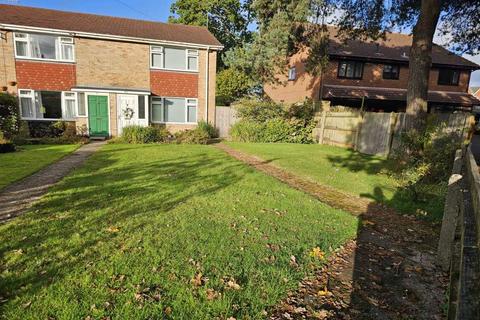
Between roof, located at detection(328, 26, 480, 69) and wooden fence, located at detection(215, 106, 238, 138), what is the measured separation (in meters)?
10.5

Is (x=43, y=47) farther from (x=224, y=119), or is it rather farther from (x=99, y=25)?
(x=224, y=119)

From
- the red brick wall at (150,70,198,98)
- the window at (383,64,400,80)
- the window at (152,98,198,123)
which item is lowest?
the window at (152,98,198,123)

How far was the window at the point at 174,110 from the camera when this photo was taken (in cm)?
2016

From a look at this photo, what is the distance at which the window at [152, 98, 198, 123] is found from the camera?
20.2 meters

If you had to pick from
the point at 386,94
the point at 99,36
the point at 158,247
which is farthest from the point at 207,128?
the point at 386,94

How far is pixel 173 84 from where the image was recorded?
20125mm

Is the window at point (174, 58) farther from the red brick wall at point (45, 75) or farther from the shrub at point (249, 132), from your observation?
the shrub at point (249, 132)

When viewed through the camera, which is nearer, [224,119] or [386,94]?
[224,119]

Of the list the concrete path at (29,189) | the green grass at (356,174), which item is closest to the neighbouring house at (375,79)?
the green grass at (356,174)

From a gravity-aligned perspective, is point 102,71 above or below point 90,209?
above

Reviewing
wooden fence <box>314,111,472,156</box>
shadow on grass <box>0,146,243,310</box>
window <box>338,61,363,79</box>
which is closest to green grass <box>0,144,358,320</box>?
shadow on grass <box>0,146,243,310</box>

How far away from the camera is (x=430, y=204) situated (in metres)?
7.06

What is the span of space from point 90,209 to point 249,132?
568 inches

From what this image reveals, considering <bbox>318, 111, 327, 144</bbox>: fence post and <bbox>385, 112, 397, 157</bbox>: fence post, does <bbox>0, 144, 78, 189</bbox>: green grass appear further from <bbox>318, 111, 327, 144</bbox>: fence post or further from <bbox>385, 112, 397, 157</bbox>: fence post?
<bbox>318, 111, 327, 144</bbox>: fence post
